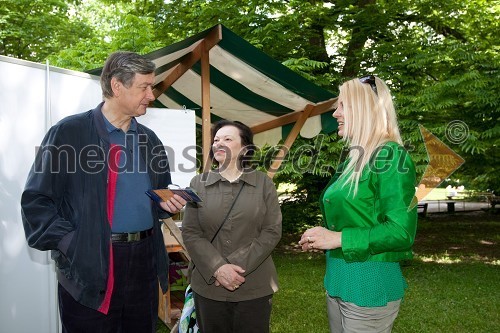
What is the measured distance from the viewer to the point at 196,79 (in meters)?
5.70

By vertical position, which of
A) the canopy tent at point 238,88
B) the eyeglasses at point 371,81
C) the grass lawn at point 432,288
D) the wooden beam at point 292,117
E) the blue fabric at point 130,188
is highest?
the canopy tent at point 238,88

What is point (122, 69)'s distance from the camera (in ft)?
7.82

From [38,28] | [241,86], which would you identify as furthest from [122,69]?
[38,28]

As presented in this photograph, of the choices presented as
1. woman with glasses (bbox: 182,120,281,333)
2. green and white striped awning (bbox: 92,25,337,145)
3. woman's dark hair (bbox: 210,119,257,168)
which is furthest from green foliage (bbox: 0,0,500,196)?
woman with glasses (bbox: 182,120,281,333)

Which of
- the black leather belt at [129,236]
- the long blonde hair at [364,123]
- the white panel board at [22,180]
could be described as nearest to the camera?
the long blonde hair at [364,123]

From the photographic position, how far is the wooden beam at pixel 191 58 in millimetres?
4027

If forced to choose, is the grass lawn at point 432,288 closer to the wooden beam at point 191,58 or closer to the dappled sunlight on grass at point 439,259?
the dappled sunlight on grass at point 439,259

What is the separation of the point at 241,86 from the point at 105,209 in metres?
3.54

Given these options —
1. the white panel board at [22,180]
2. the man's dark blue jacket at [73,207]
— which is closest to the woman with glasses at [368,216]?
the man's dark blue jacket at [73,207]

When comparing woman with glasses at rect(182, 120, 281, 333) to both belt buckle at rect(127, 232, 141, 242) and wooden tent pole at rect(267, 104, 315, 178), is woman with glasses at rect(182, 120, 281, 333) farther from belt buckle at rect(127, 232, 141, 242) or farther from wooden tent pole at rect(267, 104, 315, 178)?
wooden tent pole at rect(267, 104, 315, 178)

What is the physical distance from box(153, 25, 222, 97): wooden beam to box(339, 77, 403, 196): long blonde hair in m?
2.09

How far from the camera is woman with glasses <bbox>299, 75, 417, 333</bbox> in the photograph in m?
1.94

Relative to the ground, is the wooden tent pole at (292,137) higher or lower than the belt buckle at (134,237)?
higher

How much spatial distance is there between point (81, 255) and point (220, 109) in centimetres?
475
